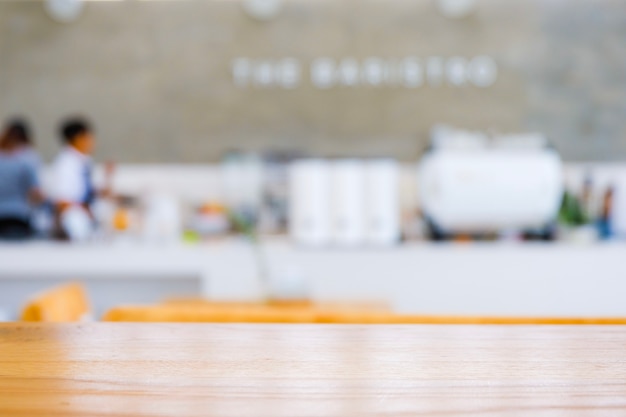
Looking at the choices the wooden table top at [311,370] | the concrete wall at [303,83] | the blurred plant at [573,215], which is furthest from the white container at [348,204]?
the wooden table top at [311,370]

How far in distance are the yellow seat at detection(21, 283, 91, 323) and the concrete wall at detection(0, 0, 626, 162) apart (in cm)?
307

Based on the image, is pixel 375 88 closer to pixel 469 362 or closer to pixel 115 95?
pixel 115 95

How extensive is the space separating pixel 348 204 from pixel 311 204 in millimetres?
191

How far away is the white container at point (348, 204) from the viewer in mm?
3447

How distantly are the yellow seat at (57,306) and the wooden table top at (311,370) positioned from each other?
954mm

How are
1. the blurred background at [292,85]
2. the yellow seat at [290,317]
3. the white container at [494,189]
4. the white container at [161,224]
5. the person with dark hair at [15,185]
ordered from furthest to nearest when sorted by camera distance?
the blurred background at [292,85], the person with dark hair at [15,185], the white container at [161,224], the white container at [494,189], the yellow seat at [290,317]

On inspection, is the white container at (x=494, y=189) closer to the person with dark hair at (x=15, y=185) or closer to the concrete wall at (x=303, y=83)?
the concrete wall at (x=303, y=83)

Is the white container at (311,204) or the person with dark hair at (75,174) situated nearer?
the white container at (311,204)

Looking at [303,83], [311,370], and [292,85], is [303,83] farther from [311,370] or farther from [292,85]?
[311,370]

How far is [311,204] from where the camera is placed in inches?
137

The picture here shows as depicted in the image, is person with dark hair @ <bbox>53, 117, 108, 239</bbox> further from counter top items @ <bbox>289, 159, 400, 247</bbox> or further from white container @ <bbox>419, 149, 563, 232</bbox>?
white container @ <bbox>419, 149, 563, 232</bbox>

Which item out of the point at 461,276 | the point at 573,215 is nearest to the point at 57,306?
the point at 461,276

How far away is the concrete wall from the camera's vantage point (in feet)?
16.8

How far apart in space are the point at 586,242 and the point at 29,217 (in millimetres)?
3347
